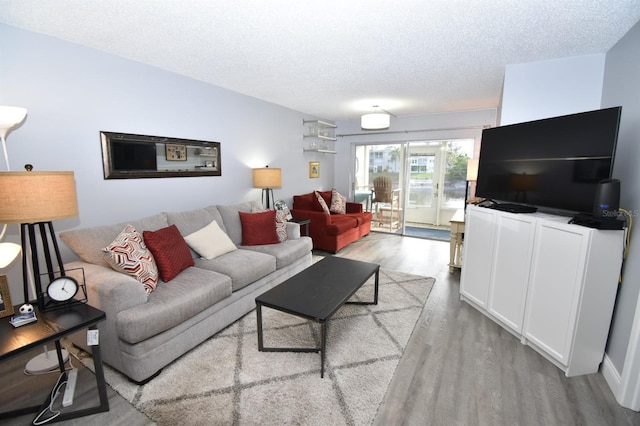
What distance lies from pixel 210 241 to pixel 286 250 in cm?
84

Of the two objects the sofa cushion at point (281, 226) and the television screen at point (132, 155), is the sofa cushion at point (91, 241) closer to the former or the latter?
the television screen at point (132, 155)

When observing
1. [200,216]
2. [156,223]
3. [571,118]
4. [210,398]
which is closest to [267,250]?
[200,216]

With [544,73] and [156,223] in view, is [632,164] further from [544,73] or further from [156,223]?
[156,223]

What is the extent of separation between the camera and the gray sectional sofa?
1841mm

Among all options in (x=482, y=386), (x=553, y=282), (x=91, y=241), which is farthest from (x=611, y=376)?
(x=91, y=241)

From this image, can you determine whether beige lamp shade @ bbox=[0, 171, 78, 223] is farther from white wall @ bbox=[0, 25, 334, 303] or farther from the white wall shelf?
the white wall shelf

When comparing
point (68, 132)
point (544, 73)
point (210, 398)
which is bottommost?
point (210, 398)

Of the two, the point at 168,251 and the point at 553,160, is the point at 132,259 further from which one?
the point at 553,160

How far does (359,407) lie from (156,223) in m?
2.30

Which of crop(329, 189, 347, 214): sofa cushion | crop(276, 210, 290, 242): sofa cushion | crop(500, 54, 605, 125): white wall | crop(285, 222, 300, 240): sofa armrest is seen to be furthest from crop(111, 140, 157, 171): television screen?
crop(500, 54, 605, 125): white wall

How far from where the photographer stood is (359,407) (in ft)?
5.61

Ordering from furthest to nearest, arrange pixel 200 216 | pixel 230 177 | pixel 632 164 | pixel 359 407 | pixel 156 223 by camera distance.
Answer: pixel 230 177 → pixel 200 216 → pixel 156 223 → pixel 632 164 → pixel 359 407

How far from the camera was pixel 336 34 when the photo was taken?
228 cm

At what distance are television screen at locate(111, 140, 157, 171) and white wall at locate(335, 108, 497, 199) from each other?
4.34 metres
